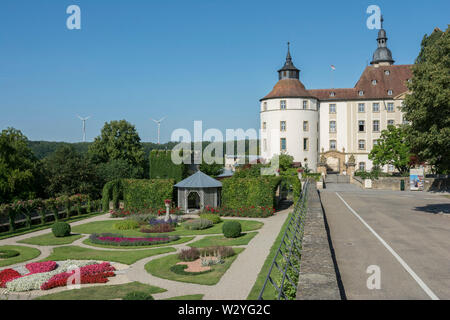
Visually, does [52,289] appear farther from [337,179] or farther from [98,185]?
[337,179]

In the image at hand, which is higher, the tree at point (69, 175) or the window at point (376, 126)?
the window at point (376, 126)

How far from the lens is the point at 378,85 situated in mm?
66500

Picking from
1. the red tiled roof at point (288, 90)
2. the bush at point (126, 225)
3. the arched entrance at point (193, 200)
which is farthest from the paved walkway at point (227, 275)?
the red tiled roof at point (288, 90)

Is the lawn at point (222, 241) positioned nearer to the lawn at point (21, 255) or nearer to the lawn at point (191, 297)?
the lawn at point (191, 297)

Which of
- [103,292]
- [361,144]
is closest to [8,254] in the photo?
[103,292]

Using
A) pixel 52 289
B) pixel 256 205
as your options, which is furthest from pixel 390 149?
pixel 52 289

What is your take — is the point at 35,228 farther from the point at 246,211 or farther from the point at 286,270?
the point at 286,270

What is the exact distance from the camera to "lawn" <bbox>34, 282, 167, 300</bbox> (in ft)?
40.4

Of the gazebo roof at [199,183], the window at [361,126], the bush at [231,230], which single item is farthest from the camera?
the window at [361,126]

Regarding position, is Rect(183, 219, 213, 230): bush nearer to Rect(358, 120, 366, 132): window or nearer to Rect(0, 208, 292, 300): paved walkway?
Rect(0, 208, 292, 300): paved walkway

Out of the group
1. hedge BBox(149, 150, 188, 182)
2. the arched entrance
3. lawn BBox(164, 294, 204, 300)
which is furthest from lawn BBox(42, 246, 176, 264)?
hedge BBox(149, 150, 188, 182)

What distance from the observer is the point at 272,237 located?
21531 millimetres

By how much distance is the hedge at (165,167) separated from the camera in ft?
120

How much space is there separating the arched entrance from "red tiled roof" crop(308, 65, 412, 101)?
40.3 meters
